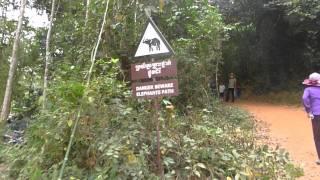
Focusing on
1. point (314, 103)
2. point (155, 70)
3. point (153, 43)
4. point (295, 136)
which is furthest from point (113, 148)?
point (295, 136)

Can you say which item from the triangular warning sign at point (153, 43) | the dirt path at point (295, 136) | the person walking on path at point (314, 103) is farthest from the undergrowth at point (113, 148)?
the person walking on path at point (314, 103)

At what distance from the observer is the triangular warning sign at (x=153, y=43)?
5.65 meters

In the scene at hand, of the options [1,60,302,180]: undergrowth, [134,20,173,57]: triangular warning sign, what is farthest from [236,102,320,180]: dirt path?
[134,20,173,57]: triangular warning sign

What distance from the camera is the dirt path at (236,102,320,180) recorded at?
7926mm

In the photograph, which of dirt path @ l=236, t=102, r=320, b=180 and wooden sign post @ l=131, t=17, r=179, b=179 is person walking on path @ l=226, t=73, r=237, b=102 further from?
wooden sign post @ l=131, t=17, r=179, b=179

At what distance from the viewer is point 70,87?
5812 millimetres

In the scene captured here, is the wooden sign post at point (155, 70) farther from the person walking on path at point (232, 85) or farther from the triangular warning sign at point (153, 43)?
the person walking on path at point (232, 85)

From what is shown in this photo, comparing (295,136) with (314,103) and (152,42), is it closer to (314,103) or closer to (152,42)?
(314,103)

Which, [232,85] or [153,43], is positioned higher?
[153,43]

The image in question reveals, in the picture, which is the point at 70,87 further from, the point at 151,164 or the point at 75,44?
the point at 75,44

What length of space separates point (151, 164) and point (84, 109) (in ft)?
3.81

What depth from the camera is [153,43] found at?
572 centimetres

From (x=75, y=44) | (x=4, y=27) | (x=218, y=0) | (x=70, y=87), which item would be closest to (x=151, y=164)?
(x=70, y=87)

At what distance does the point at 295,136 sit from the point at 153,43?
6964 millimetres
